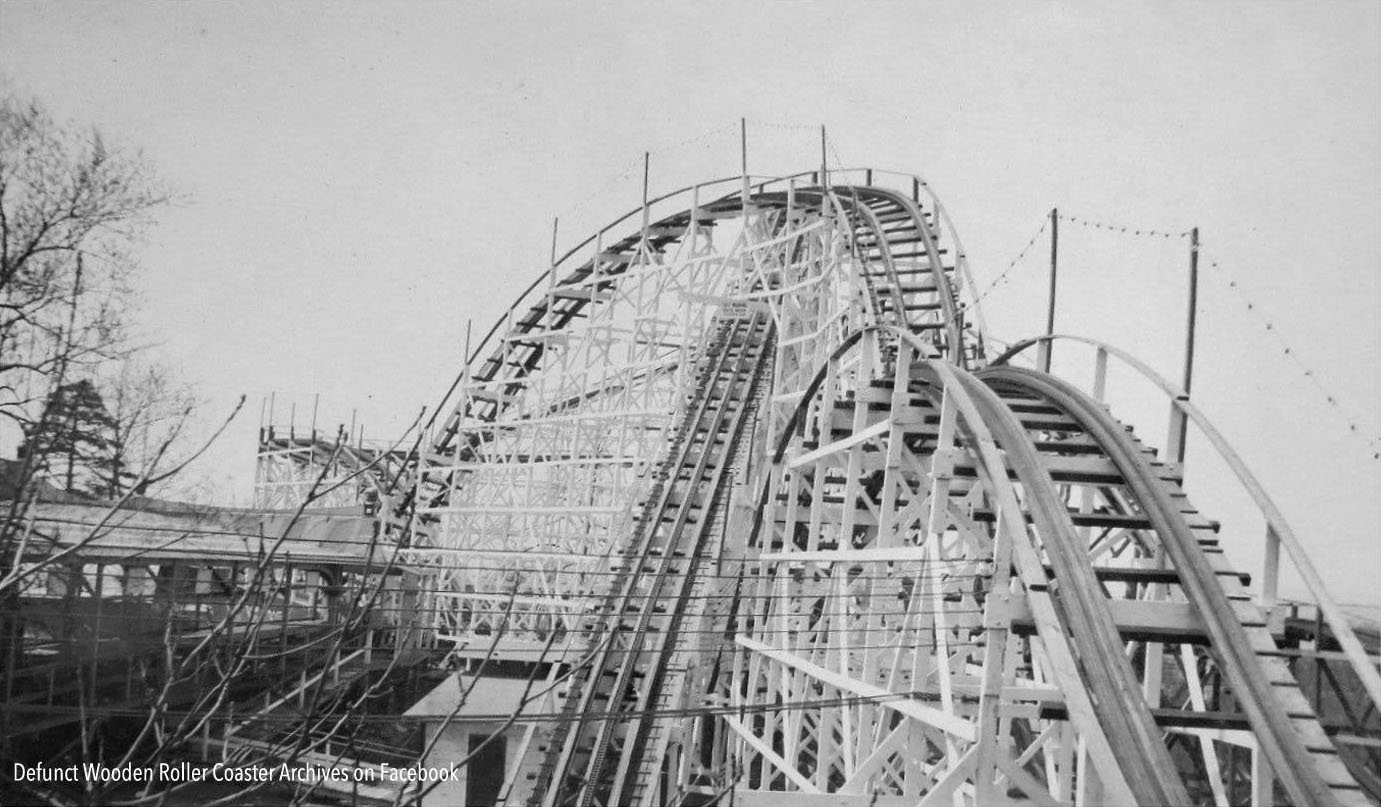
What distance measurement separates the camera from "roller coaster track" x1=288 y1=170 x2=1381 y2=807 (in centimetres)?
362

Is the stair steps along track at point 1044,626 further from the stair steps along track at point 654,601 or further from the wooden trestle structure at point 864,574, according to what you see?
the stair steps along track at point 654,601

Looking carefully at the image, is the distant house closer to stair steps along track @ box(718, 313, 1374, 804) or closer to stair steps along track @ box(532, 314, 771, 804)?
stair steps along track @ box(532, 314, 771, 804)

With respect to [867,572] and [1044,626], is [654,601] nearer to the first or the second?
[867,572]

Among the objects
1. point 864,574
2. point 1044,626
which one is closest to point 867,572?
point 864,574

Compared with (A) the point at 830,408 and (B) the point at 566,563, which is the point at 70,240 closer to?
(A) the point at 830,408

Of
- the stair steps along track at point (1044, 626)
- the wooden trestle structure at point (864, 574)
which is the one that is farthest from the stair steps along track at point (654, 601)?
the stair steps along track at point (1044, 626)

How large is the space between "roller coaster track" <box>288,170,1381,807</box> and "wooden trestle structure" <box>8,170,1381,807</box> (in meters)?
0.02

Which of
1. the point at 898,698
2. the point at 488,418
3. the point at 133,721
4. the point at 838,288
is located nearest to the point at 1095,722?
the point at 898,698

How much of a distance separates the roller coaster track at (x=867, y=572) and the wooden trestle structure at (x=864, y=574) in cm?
2

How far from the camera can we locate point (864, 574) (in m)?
6.31

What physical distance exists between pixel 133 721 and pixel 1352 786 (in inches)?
403

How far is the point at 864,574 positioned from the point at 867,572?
3122mm

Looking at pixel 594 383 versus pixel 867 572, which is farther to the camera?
pixel 594 383

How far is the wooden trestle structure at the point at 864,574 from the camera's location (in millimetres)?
3605
